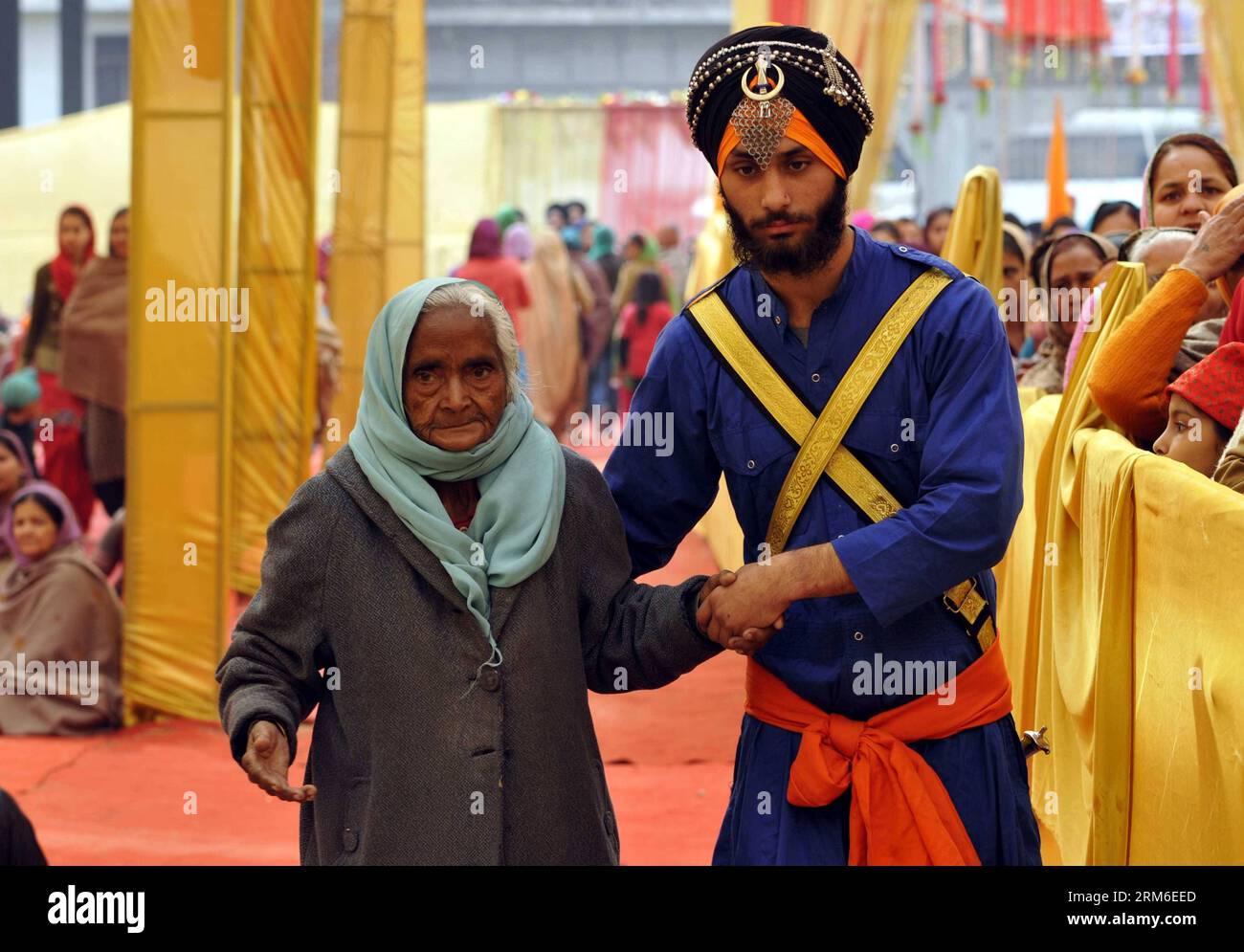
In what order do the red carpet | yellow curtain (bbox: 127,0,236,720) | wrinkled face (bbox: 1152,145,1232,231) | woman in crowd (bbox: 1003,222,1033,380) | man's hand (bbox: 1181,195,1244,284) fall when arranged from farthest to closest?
yellow curtain (bbox: 127,0,236,720)
woman in crowd (bbox: 1003,222,1033,380)
the red carpet
wrinkled face (bbox: 1152,145,1232,231)
man's hand (bbox: 1181,195,1244,284)

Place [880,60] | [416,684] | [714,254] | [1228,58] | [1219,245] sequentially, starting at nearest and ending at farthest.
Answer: [416,684] → [1219,245] → [1228,58] → [714,254] → [880,60]

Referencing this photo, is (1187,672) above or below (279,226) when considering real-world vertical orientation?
below

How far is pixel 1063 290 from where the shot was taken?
18.4 feet

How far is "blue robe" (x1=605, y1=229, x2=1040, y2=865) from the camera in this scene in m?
2.39

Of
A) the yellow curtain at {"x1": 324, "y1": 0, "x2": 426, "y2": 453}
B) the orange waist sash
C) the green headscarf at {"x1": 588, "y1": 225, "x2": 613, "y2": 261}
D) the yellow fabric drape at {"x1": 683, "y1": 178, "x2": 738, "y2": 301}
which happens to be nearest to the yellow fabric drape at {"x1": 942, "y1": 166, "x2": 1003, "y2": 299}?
the yellow fabric drape at {"x1": 683, "y1": 178, "x2": 738, "y2": 301}

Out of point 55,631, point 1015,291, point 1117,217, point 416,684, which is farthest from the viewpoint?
point 1117,217

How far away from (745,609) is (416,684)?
498mm

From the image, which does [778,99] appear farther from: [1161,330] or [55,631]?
[55,631]

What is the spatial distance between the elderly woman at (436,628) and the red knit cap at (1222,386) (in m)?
1.32

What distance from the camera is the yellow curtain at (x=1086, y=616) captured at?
3.30 m

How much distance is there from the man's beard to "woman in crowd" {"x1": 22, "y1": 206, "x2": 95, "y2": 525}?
7.45 meters

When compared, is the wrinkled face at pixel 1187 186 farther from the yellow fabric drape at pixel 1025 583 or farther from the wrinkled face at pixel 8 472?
the wrinkled face at pixel 8 472

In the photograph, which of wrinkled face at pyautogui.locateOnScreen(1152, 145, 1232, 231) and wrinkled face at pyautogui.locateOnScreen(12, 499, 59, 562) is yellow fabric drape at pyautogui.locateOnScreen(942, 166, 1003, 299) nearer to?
wrinkled face at pyautogui.locateOnScreen(1152, 145, 1232, 231)

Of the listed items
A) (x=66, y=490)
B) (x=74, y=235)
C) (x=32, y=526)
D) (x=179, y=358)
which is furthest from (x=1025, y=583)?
(x=74, y=235)
